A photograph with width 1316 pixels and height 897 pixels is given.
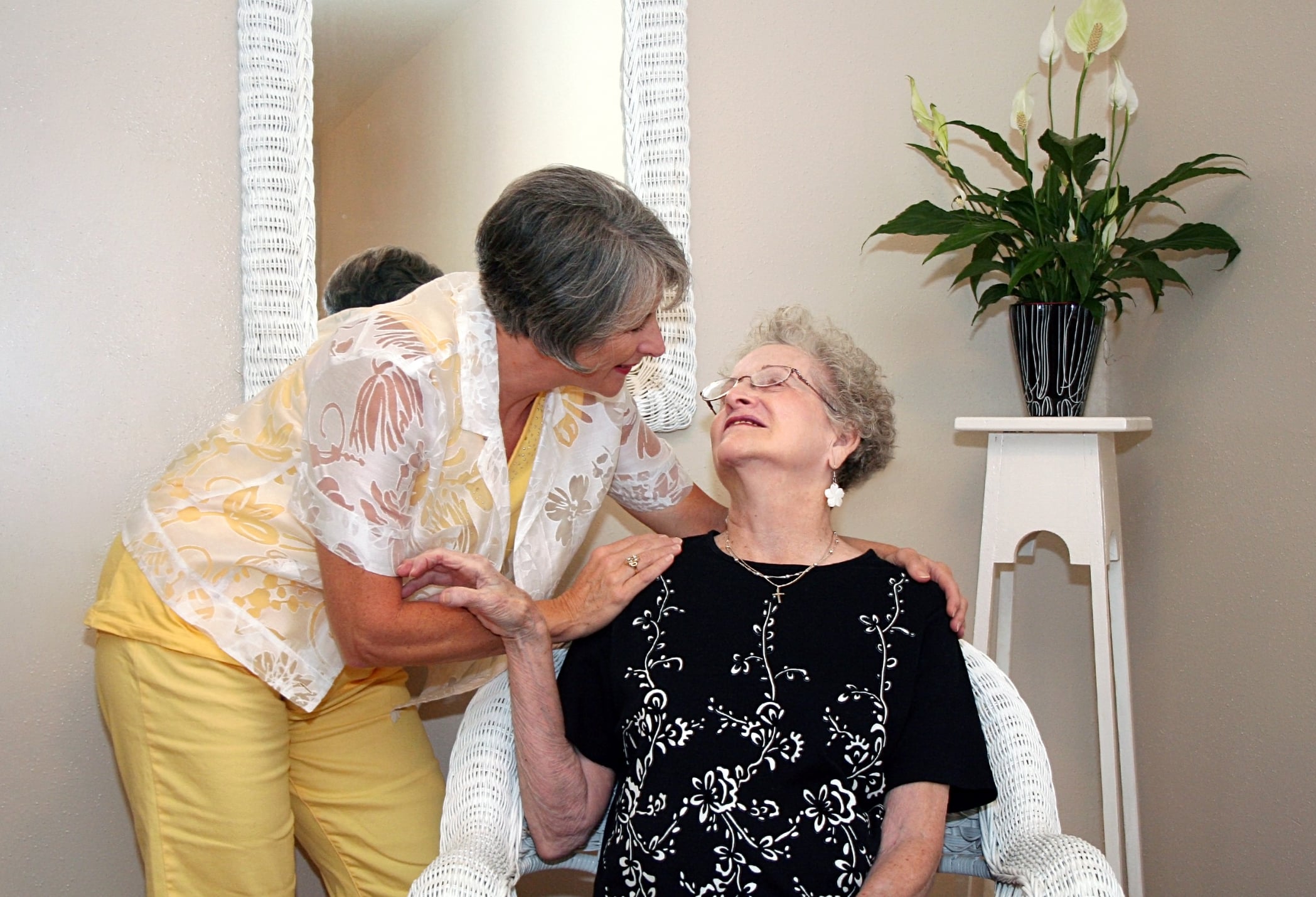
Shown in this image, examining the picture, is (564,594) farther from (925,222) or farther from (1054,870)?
(925,222)

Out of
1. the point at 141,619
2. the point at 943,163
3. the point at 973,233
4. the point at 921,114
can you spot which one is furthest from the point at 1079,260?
the point at 141,619

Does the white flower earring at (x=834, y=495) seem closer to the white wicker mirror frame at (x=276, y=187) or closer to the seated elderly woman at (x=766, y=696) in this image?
the seated elderly woman at (x=766, y=696)

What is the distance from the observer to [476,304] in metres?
1.54

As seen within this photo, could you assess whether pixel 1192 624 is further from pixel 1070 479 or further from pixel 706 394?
pixel 706 394

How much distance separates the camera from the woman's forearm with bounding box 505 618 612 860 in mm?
1497

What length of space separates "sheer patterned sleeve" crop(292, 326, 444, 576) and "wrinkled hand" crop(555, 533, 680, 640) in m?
0.28

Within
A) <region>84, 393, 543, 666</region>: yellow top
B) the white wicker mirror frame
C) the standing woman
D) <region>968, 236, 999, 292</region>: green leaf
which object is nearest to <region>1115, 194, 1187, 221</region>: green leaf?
<region>968, 236, 999, 292</region>: green leaf

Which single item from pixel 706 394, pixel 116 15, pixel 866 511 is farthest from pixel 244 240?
pixel 866 511

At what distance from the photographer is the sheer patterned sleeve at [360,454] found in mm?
1360

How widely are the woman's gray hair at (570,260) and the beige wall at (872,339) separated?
0.77 meters

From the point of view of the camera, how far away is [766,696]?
1480 millimetres

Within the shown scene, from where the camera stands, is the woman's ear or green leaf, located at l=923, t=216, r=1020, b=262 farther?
green leaf, located at l=923, t=216, r=1020, b=262

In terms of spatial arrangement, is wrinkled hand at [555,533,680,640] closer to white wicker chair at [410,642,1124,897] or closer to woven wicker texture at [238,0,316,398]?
white wicker chair at [410,642,1124,897]

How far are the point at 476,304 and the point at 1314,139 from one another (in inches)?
58.5
